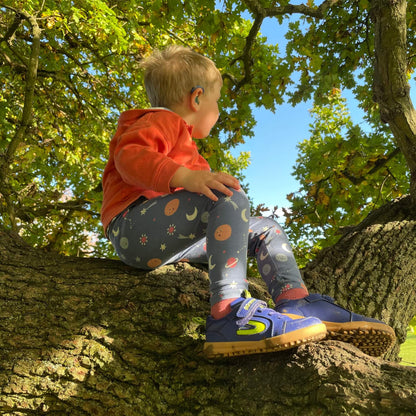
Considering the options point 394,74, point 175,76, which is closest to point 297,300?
point 175,76

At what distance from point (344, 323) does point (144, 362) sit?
2.75 feet

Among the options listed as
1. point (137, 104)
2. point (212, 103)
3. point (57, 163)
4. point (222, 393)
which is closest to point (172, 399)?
point (222, 393)

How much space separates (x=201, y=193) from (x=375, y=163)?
329 centimetres

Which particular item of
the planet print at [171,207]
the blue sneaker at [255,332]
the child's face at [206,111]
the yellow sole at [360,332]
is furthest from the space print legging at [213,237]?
the child's face at [206,111]

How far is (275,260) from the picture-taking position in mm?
1831

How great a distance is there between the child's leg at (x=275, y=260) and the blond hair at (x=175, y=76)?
2.89ft

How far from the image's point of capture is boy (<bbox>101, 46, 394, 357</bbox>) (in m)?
1.38

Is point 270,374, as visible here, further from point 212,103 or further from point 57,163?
point 57,163

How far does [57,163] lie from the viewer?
6.62 metres

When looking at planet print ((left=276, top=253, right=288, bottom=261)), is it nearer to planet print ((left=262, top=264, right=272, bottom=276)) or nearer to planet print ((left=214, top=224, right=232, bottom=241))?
planet print ((left=262, top=264, right=272, bottom=276))

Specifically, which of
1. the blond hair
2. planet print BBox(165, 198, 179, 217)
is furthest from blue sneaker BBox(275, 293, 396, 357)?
the blond hair

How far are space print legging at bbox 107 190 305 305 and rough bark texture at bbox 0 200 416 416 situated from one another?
19 cm

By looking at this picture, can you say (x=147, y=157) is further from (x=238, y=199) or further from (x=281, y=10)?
(x=281, y=10)

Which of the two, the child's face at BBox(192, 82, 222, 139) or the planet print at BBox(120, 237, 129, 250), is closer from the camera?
the planet print at BBox(120, 237, 129, 250)
